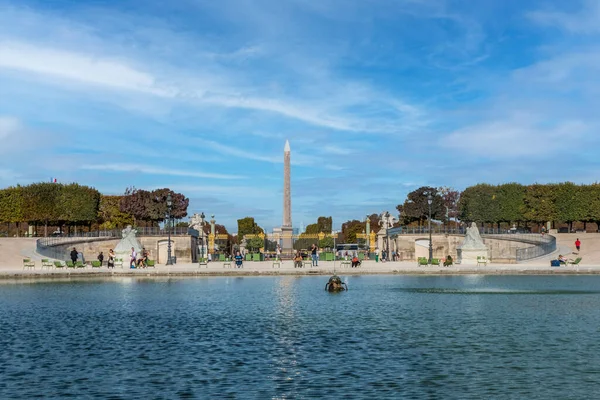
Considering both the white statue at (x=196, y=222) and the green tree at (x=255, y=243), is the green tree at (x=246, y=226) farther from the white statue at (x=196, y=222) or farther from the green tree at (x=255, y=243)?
the white statue at (x=196, y=222)

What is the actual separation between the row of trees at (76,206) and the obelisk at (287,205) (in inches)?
570

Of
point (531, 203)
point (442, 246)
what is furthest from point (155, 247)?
point (531, 203)

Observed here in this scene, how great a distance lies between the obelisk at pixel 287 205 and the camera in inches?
2827

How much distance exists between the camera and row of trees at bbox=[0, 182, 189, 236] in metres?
77.4

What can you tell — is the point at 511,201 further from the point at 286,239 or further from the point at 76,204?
the point at 76,204

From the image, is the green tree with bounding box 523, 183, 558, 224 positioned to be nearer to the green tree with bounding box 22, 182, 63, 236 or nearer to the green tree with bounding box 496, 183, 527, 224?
the green tree with bounding box 496, 183, 527, 224

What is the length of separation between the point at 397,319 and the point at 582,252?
1659 inches

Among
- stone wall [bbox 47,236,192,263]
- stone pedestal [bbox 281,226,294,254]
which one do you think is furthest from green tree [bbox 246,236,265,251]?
stone wall [bbox 47,236,192,263]

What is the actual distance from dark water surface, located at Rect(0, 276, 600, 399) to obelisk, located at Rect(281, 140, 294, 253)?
40.5m

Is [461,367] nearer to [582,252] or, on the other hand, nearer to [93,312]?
[93,312]

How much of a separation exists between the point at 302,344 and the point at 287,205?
5626cm

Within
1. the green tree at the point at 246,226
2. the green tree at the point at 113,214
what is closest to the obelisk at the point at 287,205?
the green tree at the point at 113,214

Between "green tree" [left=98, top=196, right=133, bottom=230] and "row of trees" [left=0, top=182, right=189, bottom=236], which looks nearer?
"row of trees" [left=0, top=182, right=189, bottom=236]

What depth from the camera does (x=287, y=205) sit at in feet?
243
